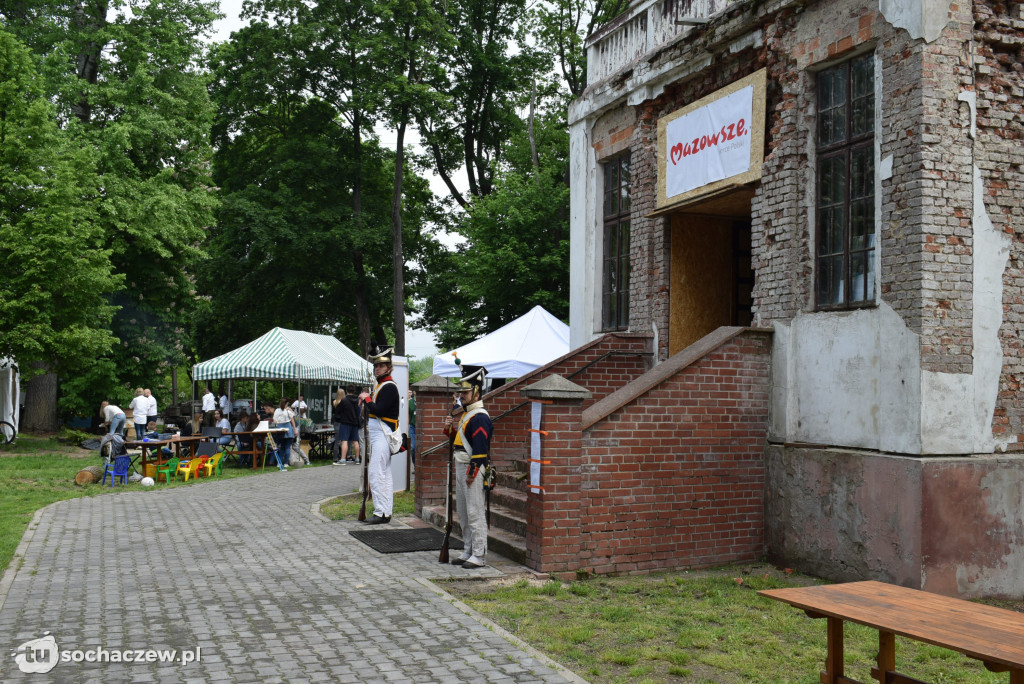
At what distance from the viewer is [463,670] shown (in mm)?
5742

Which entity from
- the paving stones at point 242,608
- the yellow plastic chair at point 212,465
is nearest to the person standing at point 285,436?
the yellow plastic chair at point 212,465

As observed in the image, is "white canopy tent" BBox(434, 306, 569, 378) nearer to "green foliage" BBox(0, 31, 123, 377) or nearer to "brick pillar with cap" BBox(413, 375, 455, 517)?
"brick pillar with cap" BBox(413, 375, 455, 517)

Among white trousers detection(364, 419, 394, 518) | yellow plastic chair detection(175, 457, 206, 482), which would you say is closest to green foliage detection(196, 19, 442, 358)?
yellow plastic chair detection(175, 457, 206, 482)

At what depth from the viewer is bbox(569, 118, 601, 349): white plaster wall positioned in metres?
14.2

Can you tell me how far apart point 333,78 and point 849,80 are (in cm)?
2815

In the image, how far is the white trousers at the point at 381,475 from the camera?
11.6 meters

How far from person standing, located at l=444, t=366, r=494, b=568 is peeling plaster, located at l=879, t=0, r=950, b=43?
529cm

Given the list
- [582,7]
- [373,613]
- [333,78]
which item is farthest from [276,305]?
[373,613]

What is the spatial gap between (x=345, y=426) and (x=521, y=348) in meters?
5.03

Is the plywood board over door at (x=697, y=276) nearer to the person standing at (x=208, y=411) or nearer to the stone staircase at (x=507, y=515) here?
the stone staircase at (x=507, y=515)

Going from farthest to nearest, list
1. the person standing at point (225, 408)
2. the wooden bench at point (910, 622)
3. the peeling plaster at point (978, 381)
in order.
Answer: the person standing at point (225, 408)
the peeling plaster at point (978, 381)
the wooden bench at point (910, 622)

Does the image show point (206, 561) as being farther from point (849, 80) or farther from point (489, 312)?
point (489, 312)

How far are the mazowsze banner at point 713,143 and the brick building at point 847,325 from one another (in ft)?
0.11

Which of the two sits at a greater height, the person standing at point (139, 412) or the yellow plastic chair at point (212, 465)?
the person standing at point (139, 412)
